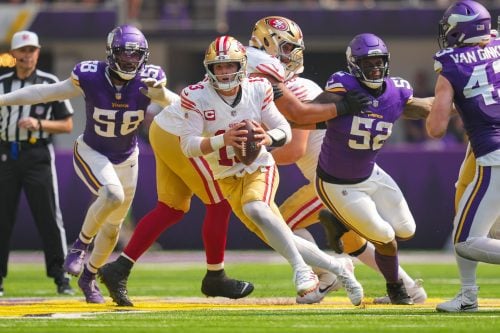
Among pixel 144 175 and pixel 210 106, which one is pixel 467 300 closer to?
pixel 210 106

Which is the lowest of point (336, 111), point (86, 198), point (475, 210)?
point (86, 198)

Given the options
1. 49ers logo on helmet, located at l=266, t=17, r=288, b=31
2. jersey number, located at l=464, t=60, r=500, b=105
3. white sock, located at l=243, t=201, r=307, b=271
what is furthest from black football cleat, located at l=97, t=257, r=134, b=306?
jersey number, located at l=464, t=60, r=500, b=105

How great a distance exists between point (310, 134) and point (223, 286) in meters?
1.34

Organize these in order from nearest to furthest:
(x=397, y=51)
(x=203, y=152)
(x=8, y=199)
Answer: (x=203, y=152), (x=8, y=199), (x=397, y=51)

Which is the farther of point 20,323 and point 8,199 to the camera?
point 8,199

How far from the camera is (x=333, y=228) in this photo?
7918mm

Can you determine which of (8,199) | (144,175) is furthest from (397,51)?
(8,199)

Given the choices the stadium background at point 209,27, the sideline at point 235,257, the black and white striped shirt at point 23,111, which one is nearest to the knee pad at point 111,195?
the black and white striped shirt at point 23,111

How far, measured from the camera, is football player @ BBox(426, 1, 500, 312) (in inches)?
269

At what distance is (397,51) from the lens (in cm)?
2059

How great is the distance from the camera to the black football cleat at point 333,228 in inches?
312

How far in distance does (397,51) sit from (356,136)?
43.5ft

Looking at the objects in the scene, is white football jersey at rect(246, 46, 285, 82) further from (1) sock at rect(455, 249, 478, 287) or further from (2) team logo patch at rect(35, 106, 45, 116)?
(2) team logo patch at rect(35, 106, 45, 116)

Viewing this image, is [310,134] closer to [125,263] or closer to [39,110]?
[125,263]
